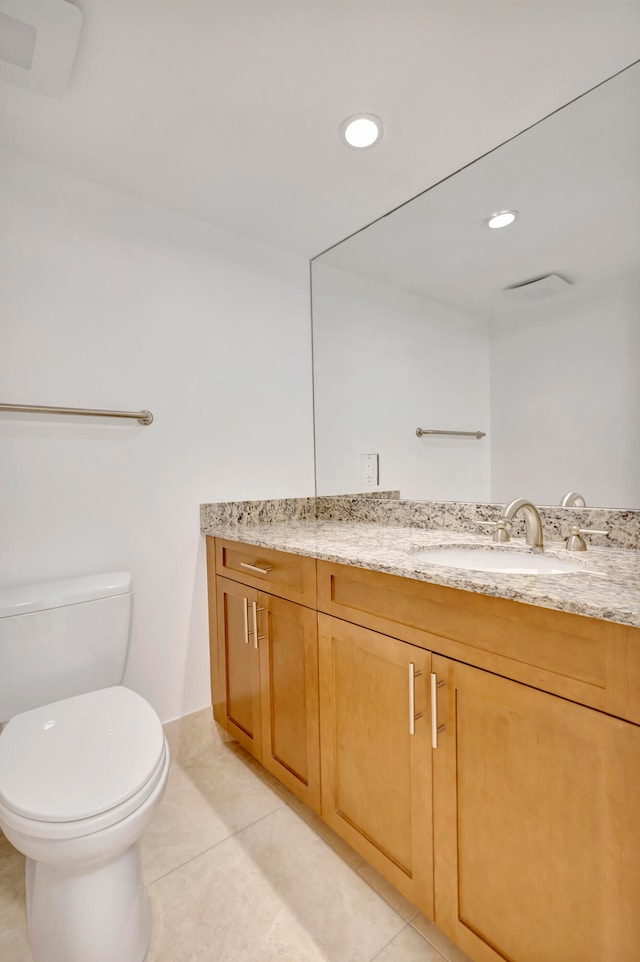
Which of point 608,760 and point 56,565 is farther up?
point 56,565

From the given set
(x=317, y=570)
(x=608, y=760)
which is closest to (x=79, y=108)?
(x=317, y=570)

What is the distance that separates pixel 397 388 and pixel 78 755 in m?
1.58

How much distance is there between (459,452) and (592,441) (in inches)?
17.1

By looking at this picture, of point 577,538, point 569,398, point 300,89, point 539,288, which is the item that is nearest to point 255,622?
point 577,538

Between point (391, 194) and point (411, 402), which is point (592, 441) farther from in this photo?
point (391, 194)

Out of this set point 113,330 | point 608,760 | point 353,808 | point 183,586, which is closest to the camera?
point 608,760

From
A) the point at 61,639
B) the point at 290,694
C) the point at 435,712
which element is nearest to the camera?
the point at 435,712

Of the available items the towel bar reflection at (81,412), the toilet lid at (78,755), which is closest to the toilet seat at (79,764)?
the toilet lid at (78,755)

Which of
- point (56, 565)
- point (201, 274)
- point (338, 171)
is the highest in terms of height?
point (338, 171)

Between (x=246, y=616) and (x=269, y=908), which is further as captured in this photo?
(x=246, y=616)

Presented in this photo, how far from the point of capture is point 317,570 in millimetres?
1261

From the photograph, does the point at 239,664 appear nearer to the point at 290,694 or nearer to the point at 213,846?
the point at 290,694

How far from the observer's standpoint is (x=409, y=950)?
1.02m

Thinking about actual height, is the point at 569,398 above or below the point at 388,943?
above
